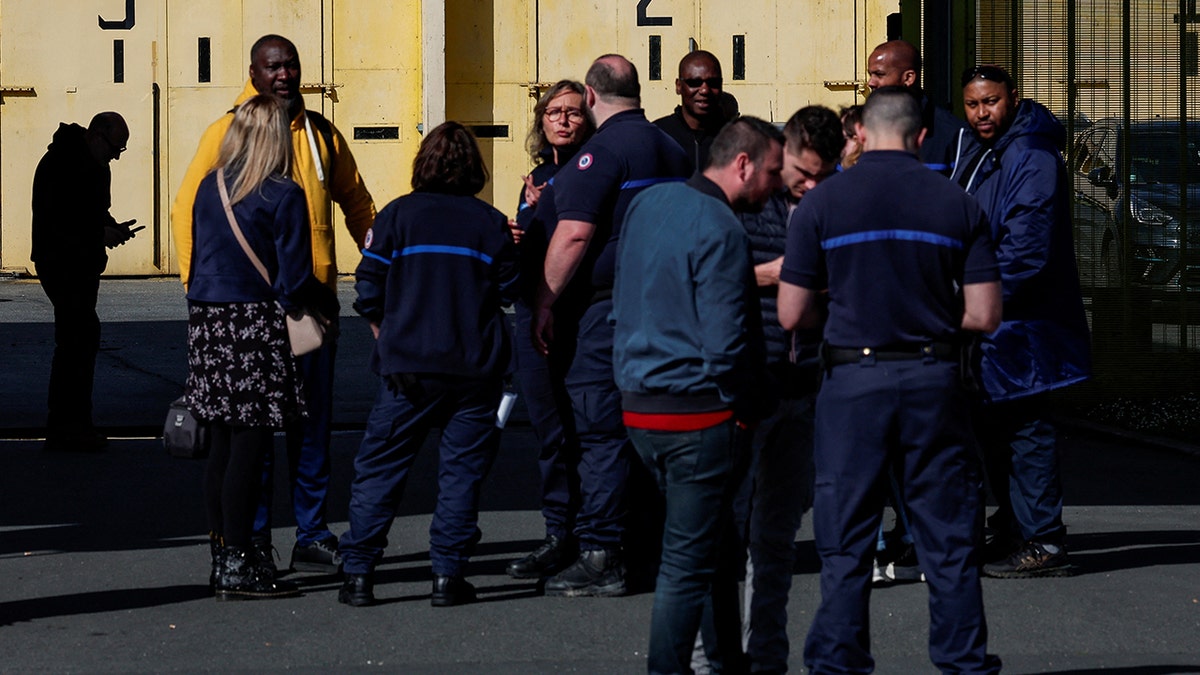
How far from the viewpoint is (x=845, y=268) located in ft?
16.9

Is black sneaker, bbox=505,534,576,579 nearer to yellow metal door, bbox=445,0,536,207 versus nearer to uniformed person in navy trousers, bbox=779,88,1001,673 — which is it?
uniformed person in navy trousers, bbox=779,88,1001,673

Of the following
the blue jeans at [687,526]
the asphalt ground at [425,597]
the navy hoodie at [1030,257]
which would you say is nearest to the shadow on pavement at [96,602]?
the asphalt ground at [425,597]

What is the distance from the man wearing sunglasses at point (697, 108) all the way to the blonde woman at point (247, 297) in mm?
2028

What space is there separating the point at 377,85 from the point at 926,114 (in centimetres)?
1749

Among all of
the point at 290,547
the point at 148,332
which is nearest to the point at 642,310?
the point at 290,547

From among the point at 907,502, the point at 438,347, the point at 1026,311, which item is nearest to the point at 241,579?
the point at 438,347

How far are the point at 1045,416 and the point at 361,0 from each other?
59.5 feet

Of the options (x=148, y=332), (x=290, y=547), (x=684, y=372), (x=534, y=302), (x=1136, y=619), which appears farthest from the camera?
(x=148, y=332)

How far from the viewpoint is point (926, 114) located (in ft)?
24.0

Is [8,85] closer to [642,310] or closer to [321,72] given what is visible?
[321,72]

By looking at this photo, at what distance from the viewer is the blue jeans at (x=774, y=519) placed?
18.1ft

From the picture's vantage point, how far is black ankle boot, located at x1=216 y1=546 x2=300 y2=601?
6.79 meters

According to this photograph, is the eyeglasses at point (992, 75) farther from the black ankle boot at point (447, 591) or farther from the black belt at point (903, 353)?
the black ankle boot at point (447, 591)

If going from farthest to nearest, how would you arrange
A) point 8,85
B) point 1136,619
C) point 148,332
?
point 8,85, point 148,332, point 1136,619
